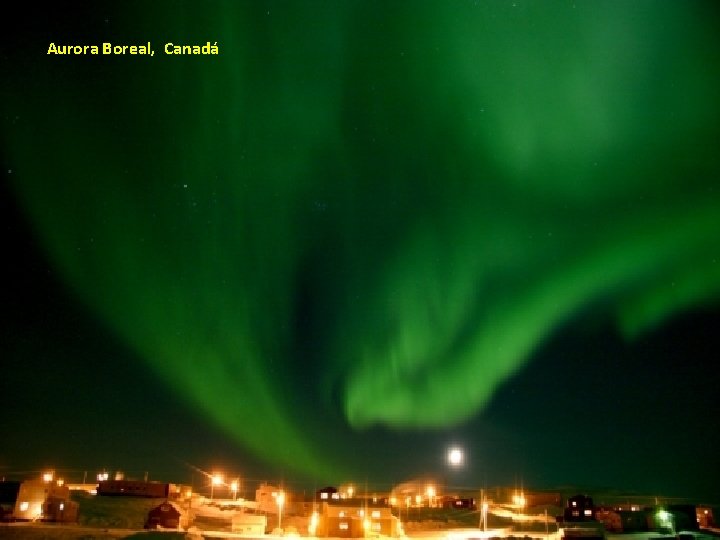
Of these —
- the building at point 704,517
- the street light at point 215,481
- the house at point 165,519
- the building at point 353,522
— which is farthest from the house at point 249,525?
the building at point 704,517

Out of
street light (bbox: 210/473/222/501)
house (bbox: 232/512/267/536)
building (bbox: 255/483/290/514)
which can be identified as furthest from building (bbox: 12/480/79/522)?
street light (bbox: 210/473/222/501)

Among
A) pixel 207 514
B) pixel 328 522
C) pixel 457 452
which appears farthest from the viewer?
pixel 207 514

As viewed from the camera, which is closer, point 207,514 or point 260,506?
point 207,514

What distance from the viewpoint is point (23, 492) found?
205 feet

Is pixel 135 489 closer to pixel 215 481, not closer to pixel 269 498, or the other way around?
pixel 269 498

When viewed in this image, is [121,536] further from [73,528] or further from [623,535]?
[623,535]

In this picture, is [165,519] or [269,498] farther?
[269,498]

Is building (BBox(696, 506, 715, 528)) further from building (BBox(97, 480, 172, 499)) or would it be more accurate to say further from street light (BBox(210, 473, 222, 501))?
street light (BBox(210, 473, 222, 501))

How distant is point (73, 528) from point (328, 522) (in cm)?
2484

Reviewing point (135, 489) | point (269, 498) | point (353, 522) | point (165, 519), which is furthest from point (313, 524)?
point (135, 489)

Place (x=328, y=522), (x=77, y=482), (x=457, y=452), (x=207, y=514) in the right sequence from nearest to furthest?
(x=457, y=452) → (x=328, y=522) → (x=207, y=514) → (x=77, y=482)

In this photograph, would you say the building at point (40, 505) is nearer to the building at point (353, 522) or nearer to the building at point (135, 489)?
the building at point (135, 489)

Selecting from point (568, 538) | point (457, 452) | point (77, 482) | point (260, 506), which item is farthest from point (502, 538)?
point (77, 482)

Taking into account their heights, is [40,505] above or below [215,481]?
below
